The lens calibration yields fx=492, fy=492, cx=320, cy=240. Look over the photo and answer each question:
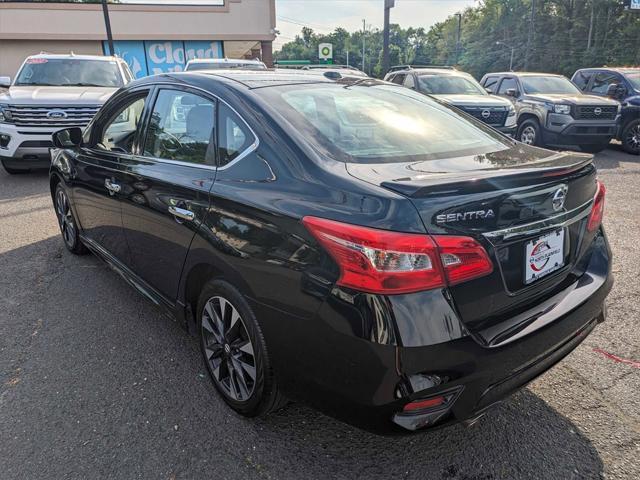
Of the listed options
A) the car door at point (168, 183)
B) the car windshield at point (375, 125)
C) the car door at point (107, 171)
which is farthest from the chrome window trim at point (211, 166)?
the car door at point (107, 171)

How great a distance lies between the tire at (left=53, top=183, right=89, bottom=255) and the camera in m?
4.69

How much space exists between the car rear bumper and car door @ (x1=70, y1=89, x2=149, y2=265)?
188cm

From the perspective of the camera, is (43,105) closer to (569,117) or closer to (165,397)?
(165,397)

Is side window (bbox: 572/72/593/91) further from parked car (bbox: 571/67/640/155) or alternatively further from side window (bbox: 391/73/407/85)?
side window (bbox: 391/73/407/85)

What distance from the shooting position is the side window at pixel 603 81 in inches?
464

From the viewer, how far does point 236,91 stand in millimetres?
2586

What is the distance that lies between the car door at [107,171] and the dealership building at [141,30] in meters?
23.8

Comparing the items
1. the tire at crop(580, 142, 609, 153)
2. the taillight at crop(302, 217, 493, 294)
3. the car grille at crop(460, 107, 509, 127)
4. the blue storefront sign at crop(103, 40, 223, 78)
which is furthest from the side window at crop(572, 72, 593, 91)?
the blue storefront sign at crop(103, 40, 223, 78)

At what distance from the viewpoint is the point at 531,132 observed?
37.4ft

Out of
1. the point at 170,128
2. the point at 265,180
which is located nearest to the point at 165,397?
the point at 265,180

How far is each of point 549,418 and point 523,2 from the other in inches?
3651

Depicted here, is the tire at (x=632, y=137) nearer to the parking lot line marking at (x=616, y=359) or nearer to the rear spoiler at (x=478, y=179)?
the parking lot line marking at (x=616, y=359)

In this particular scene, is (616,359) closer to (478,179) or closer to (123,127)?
(478,179)

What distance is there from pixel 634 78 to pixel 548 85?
1.90m
